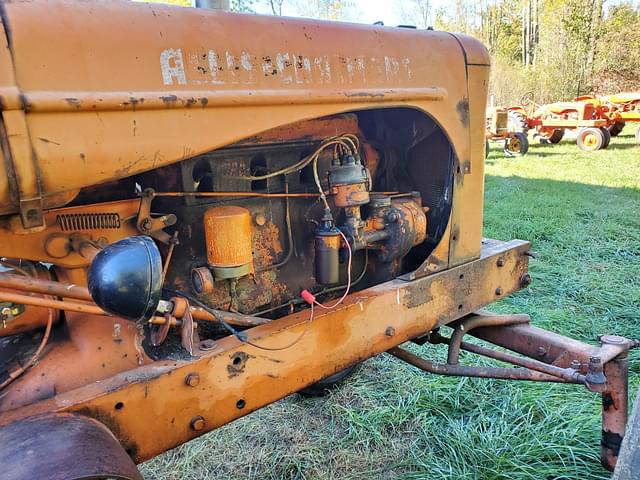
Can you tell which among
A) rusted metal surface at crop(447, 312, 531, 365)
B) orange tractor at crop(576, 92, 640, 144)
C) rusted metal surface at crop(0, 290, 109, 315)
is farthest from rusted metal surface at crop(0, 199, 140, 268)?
orange tractor at crop(576, 92, 640, 144)

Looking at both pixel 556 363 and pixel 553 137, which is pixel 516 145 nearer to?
pixel 553 137

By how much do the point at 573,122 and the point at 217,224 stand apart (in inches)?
540

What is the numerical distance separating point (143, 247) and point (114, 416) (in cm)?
49

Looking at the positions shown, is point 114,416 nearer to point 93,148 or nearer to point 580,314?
point 93,148

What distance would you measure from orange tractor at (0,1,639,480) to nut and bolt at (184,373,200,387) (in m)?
0.01

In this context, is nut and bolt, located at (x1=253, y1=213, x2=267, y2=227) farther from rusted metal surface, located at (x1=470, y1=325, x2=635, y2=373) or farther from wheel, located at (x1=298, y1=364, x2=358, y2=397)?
wheel, located at (x1=298, y1=364, x2=358, y2=397)

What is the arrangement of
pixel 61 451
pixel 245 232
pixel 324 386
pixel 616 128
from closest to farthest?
1. pixel 61 451
2. pixel 245 232
3. pixel 324 386
4. pixel 616 128

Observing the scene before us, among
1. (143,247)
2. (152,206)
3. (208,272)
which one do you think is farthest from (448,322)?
(143,247)

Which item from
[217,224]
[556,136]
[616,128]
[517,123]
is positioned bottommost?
[556,136]

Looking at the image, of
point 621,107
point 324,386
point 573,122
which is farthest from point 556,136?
point 324,386

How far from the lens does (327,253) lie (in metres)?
1.81

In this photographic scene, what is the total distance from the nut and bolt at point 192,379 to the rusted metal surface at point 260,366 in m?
0.01

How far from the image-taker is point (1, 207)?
1085 millimetres

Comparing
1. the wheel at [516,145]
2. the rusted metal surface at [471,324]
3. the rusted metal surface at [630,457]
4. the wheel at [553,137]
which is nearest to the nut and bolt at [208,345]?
the rusted metal surface at [471,324]
